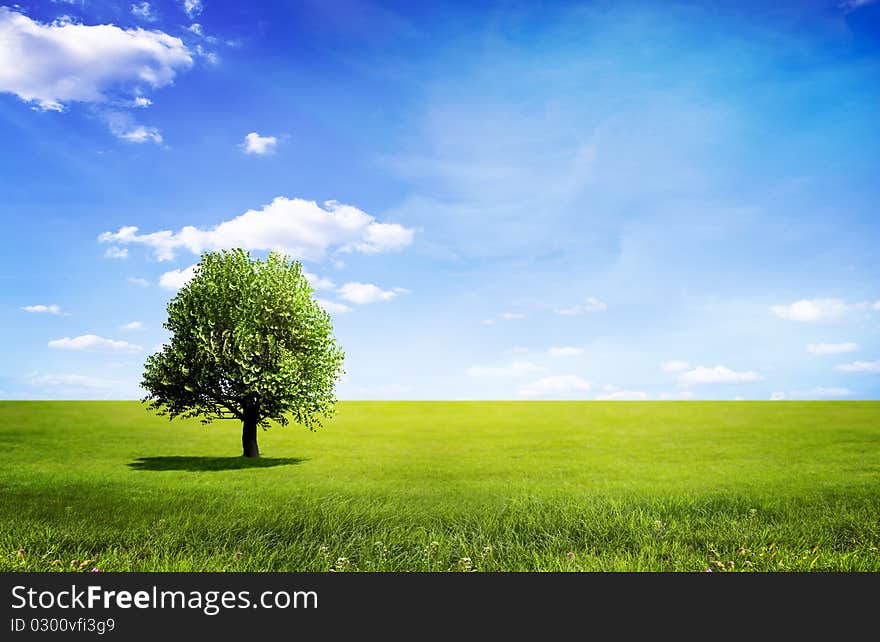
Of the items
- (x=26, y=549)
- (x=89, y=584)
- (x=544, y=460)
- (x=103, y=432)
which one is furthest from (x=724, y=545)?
(x=103, y=432)

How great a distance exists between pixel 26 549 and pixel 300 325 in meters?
23.5

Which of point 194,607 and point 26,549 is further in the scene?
point 26,549

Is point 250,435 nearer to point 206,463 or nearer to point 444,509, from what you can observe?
point 206,463

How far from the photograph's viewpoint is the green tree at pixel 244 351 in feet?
101

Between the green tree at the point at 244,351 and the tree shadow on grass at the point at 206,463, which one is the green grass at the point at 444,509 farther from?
the green tree at the point at 244,351

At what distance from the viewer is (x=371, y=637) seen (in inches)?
226

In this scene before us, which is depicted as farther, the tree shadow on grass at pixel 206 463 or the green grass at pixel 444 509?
the tree shadow on grass at pixel 206 463

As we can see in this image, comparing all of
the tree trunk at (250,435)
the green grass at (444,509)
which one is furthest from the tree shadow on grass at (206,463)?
the tree trunk at (250,435)

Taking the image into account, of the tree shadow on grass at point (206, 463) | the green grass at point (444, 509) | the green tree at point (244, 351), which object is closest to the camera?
the green grass at point (444, 509)

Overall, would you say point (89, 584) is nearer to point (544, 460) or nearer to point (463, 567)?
point (463, 567)

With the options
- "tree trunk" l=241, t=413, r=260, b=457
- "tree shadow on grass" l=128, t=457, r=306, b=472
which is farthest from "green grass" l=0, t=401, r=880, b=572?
"tree trunk" l=241, t=413, r=260, b=457

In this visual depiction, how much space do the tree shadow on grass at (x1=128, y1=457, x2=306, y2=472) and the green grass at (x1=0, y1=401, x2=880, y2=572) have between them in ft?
0.44

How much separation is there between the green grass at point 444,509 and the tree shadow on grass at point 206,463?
0.14 meters

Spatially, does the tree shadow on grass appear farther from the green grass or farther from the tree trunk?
the tree trunk
